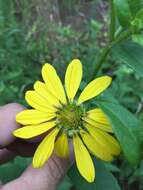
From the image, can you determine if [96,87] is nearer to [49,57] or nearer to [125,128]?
[125,128]

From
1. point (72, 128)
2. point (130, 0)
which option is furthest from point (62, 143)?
point (130, 0)

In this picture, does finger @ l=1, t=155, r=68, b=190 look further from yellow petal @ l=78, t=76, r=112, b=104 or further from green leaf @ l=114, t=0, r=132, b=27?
green leaf @ l=114, t=0, r=132, b=27

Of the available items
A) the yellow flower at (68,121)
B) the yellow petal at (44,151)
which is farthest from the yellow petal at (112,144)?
the yellow petal at (44,151)

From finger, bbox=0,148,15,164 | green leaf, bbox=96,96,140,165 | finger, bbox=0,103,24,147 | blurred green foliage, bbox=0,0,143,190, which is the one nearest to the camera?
green leaf, bbox=96,96,140,165

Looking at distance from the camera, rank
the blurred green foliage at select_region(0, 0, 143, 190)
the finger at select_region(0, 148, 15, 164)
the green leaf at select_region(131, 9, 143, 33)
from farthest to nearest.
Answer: the blurred green foliage at select_region(0, 0, 143, 190), the finger at select_region(0, 148, 15, 164), the green leaf at select_region(131, 9, 143, 33)

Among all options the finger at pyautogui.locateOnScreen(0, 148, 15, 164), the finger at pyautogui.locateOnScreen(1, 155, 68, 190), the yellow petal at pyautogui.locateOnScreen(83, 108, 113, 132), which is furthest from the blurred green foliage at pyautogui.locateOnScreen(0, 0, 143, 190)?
the yellow petal at pyautogui.locateOnScreen(83, 108, 113, 132)
